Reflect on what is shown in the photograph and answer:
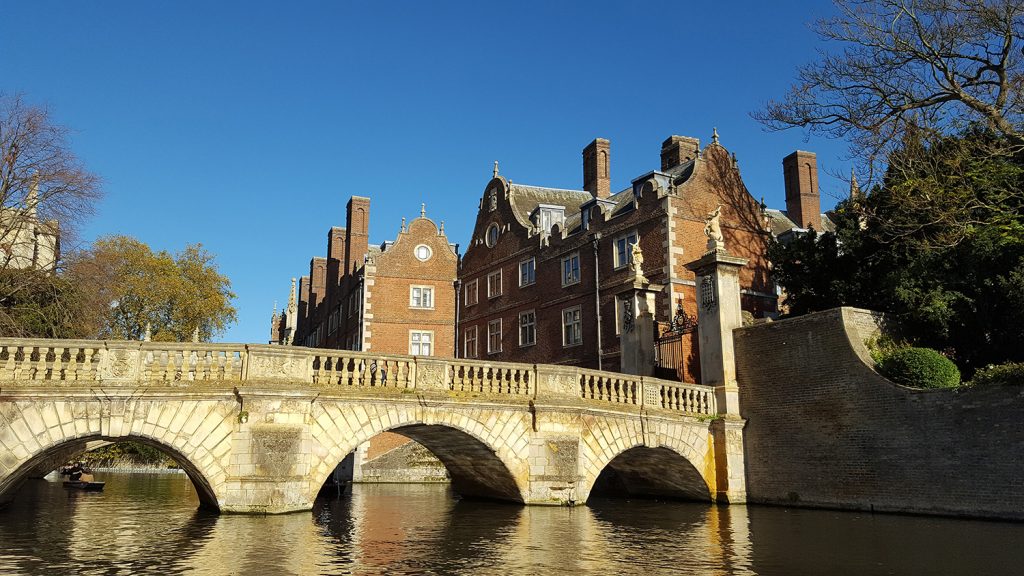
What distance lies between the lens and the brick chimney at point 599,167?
1492 inches

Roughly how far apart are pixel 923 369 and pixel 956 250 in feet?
13.2

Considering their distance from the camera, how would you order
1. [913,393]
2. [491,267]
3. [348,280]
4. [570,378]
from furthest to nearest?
1. [348,280]
2. [491,267]
3. [570,378]
4. [913,393]

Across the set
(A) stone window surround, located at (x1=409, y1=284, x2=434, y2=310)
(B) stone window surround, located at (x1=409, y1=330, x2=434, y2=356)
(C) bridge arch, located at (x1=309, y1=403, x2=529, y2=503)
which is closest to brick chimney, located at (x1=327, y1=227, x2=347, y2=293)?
(A) stone window surround, located at (x1=409, y1=284, x2=434, y2=310)

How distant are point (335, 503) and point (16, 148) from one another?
13.1 metres

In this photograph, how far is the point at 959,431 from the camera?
655 inches

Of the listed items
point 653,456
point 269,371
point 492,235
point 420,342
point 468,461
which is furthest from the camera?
point 420,342

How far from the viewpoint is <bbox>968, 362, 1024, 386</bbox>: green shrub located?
51.6 ft

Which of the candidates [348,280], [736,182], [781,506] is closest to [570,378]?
[781,506]

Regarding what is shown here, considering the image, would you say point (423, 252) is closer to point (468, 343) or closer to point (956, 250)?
point (468, 343)

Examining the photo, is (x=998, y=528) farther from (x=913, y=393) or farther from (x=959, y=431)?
(x=913, y=393)

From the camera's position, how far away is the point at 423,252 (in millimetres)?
43812

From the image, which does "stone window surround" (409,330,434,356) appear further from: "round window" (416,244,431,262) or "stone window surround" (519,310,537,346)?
"stone window surround" (519,310,537,346)

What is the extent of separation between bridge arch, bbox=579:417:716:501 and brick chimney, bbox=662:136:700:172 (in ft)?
52.7

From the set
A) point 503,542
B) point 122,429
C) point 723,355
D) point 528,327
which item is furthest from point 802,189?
point 122,429
